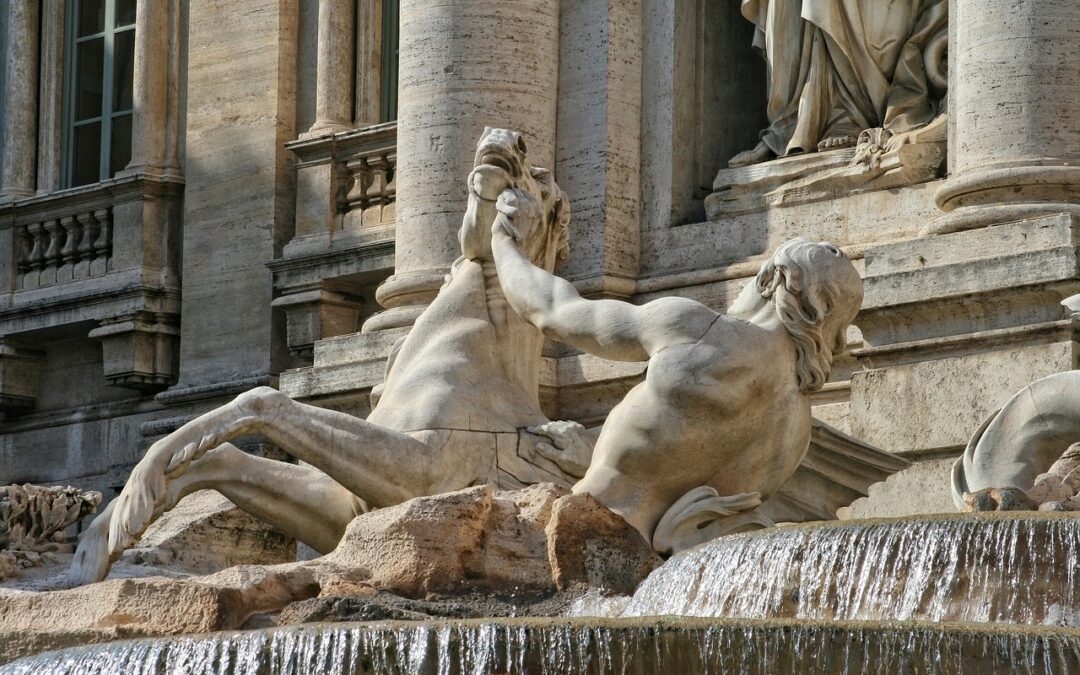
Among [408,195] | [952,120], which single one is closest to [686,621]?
[952,120]

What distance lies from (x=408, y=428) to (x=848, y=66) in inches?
176

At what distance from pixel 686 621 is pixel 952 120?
7.13 m

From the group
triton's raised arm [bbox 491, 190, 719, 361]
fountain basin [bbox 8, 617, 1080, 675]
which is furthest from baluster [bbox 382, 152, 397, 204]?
fountain basin [bbox 8, 617, 1080, 675]

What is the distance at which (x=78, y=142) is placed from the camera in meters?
22.4

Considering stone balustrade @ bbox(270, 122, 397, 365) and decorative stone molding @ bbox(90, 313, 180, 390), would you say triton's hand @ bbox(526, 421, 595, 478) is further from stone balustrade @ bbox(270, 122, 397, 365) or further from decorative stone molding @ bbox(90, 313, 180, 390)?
decorative stone molding @ bbox(90, 313, 180, 390)

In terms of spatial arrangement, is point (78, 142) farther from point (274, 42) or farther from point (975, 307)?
point (975, 307)

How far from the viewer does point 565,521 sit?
11.0 metres

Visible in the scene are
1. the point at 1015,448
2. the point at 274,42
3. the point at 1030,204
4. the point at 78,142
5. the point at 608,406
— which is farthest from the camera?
the point at 78,142

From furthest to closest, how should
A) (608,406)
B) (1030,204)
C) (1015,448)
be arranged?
(608,406)
(1030,204)
(1015,448)

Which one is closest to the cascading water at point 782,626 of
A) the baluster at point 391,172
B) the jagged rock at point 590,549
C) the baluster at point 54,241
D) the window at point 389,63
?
the jagged rock at point 590,549

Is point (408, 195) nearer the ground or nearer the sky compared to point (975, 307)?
nearer the sky

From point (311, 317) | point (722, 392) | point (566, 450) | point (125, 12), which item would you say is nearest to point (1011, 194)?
point (566, 450)

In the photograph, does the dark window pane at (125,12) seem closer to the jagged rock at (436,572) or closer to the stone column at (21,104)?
the stone column at (21,104)

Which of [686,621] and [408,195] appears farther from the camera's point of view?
[408,195]
